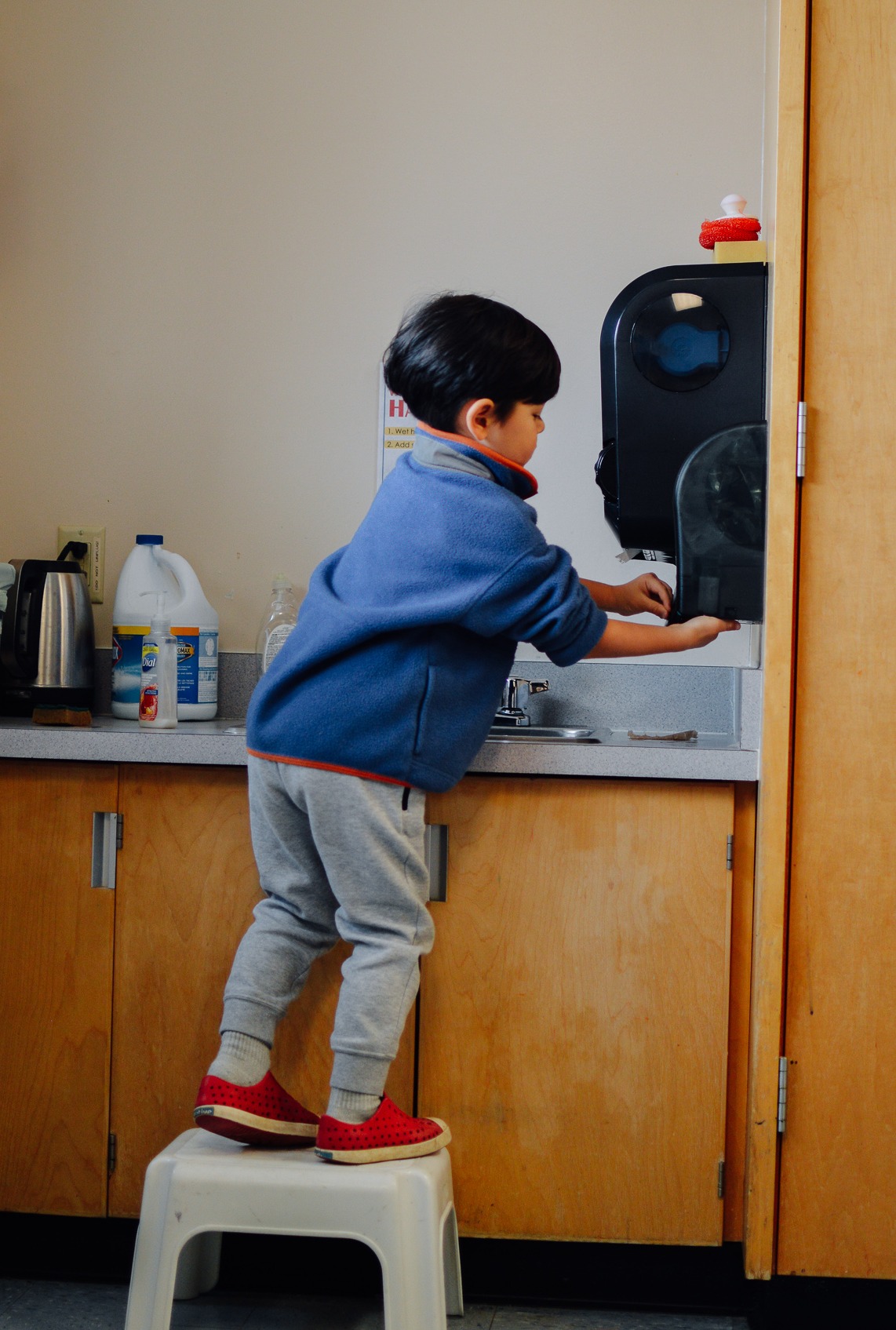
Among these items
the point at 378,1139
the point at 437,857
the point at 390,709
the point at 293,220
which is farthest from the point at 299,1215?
the point at 293,220

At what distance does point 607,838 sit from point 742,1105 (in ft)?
1.29

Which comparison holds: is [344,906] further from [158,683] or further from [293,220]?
[293,220]

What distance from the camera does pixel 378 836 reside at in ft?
4.27

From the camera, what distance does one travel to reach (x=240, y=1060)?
1.30 metres

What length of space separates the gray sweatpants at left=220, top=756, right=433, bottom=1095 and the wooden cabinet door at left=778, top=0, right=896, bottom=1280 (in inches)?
19.5

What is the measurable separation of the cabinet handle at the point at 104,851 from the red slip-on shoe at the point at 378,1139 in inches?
18.3

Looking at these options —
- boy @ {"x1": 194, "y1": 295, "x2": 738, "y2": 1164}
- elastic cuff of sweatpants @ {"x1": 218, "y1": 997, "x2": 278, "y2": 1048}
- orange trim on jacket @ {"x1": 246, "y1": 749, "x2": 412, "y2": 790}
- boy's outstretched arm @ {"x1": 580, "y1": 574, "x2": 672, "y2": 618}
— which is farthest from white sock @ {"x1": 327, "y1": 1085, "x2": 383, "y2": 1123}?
boy's outstretched arm @ {"x1": 580, "y1": 574, "x2": 672, "y2": 618}

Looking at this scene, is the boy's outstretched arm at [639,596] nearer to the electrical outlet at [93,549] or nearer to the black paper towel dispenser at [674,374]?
the black paper towel dispenser at [674,374]

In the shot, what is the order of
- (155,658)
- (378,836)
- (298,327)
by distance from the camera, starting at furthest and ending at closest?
1. (298,327)
2. (155,658)
3. (378,836)

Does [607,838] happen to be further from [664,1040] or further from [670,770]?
[664,1040]

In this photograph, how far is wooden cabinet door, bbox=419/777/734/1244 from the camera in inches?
57.2

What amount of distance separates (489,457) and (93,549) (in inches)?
38.6

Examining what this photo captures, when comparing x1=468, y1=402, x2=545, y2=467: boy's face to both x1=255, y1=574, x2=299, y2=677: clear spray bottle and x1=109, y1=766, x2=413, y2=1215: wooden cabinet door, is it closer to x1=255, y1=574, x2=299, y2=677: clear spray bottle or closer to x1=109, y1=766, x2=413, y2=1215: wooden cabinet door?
x1=109, y1=766, x2=413, y2=1215: wooden cabinet door

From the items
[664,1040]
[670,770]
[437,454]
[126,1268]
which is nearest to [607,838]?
[670,770]
